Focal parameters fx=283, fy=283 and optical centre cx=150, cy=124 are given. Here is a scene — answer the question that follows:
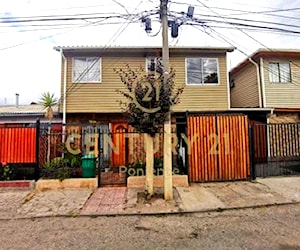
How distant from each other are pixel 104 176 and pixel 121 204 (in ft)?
10.9

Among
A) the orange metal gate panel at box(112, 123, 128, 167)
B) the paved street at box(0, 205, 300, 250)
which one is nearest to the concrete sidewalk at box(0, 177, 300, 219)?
the paved street at box(0, 205, 300, 250)

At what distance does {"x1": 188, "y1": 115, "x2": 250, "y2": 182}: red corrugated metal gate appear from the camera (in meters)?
9.84

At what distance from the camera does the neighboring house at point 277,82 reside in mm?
15023

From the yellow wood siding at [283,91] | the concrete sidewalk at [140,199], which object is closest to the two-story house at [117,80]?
the yellow wood siding at [283,91]

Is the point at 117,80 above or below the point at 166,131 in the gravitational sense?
above

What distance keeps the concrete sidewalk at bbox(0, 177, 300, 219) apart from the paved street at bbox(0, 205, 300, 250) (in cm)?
39

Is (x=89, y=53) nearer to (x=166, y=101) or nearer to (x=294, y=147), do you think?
(x=166, y=101)

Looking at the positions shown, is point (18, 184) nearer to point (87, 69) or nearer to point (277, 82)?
point (87, 69)

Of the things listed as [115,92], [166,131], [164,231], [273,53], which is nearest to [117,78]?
[115,92]

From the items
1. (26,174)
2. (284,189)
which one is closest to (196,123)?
(284,189)

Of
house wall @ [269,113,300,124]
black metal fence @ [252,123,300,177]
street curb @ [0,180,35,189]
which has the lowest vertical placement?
street curb @ [0,180,35,189]

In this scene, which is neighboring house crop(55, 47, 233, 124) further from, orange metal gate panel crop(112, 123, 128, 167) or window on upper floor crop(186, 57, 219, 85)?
orange metal gate panel crop(112, 123, 128, 167)

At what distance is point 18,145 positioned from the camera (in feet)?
32.3

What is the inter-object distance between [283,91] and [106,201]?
1194 cm
